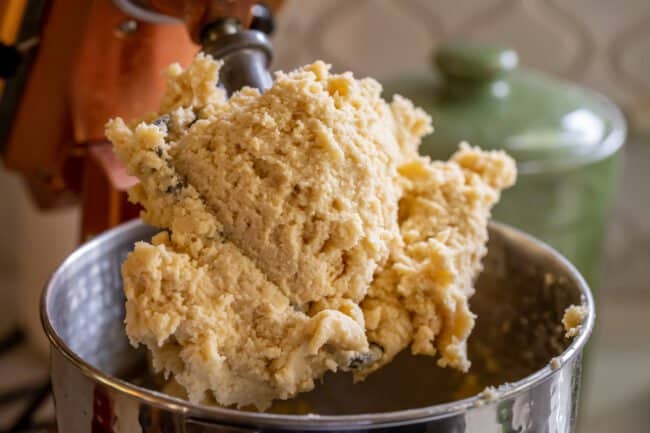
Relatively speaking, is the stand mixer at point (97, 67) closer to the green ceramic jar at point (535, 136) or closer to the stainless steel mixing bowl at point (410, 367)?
the stainless steel mixing bowl at point (410, 367)

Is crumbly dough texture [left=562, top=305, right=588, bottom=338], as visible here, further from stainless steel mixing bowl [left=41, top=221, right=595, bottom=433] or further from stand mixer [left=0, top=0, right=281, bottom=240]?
stand mixer [left=0, top=0, right=281, bottom=240]

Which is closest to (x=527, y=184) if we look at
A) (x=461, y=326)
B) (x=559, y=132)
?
(x=559, y=132)

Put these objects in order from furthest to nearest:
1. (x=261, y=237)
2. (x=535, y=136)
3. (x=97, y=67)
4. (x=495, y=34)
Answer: (x=495, y=34) → (x=535, y=136) → (x=97, y=67) → (x=261, y=237)

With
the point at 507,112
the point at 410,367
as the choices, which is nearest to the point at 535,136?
the point at 507,112

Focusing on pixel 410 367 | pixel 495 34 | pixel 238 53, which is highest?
pixel 495 34

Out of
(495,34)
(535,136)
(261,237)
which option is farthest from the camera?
(495,34)

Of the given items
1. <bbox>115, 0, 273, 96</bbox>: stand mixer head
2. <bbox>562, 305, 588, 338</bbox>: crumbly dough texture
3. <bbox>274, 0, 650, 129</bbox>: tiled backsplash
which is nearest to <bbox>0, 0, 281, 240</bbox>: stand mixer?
<bbox>115, 0, 273, 96</bbox>: stand mixer head

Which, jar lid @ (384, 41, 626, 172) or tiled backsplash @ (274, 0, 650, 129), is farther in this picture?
tiled backsplash @ (274, 0, 650, 129)

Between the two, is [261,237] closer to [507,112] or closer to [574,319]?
[574,319]

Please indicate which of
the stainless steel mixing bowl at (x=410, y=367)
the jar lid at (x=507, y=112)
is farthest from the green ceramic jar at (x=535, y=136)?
the stainless steel mixing bowl at (x=410, y=367)
